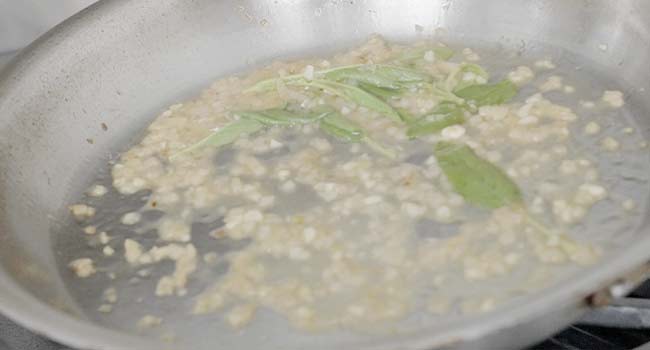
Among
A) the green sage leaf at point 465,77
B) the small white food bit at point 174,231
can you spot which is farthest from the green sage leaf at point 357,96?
the small white food bit at point 174,231

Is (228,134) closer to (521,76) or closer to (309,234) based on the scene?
(309,234)

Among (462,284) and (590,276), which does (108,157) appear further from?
(590,276)

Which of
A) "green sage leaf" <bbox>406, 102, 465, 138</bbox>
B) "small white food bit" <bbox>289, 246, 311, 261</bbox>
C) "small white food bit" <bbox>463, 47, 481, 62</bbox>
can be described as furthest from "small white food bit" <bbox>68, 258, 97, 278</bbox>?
"small white food bit" <bbox>463, 47, 481, 62</bbox>

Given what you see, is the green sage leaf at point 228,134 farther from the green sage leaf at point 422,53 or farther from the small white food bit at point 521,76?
the small white food bit at point 521,76

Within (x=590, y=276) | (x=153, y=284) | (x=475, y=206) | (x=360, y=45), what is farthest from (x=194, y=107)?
(x=590, y=276)

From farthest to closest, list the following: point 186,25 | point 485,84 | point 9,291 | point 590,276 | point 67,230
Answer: point 186,25 < point 485,84 < point 67,230 < point 9,291 < point 590,276

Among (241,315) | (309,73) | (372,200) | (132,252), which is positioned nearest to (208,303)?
(241,315)

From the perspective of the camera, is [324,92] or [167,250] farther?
[324,92]
